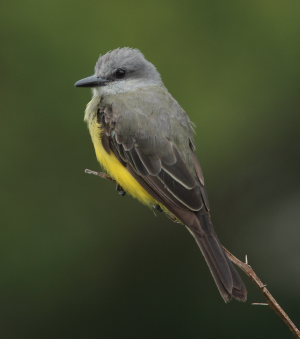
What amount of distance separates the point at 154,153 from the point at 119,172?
253mm

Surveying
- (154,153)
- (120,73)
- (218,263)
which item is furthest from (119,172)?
(218,263)

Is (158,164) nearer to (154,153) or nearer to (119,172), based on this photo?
(154,153)

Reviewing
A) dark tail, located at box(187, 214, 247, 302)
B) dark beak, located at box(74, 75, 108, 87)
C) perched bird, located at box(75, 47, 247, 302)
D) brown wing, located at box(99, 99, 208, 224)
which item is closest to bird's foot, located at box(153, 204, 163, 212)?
perched bird, located at box(75, 47, 247, 302)

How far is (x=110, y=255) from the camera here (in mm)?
5977

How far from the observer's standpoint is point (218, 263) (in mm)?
4090

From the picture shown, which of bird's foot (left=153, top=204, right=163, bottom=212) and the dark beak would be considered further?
the dark beak

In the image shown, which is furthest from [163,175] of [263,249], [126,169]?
[263,249]

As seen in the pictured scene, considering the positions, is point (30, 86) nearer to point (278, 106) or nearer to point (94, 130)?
point (94, 130)

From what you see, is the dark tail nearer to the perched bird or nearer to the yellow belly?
the perched bird

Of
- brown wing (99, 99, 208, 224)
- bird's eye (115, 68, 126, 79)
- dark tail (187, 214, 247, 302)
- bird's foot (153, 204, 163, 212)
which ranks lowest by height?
dark tail (187, 214, 247, 302)

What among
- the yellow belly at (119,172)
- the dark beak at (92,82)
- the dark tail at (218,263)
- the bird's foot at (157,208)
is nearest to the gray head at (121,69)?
the dark beak at (92,82)

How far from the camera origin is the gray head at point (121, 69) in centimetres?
492

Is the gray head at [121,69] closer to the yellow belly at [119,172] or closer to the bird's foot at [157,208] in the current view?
the yellow belly at [119,172]

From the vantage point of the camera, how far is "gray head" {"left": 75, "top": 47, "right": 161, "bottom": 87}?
4.92 meters
